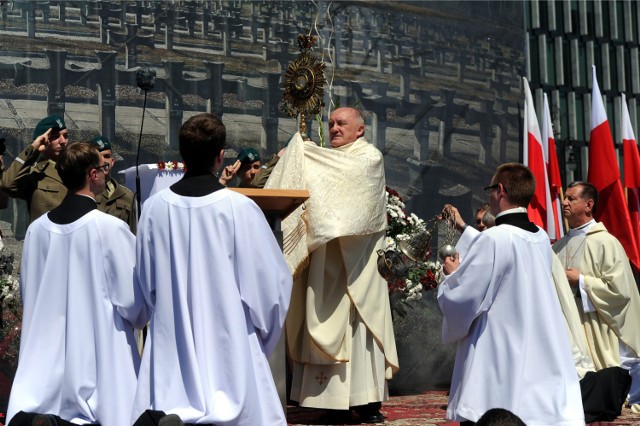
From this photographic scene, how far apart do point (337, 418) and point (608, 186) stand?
6.26m

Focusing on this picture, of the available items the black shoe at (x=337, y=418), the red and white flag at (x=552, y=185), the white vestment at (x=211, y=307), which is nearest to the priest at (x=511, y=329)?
the white vestment at (x=211, y=307)

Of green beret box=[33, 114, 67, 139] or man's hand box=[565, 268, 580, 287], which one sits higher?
green beret box=[33, 114, 67, 139]

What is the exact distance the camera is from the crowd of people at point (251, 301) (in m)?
5.73

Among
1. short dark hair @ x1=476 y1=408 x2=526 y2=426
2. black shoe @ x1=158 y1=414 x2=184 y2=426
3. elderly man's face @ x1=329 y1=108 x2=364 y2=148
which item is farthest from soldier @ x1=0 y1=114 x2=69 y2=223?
short dark hair @ x1=476 y1=408 x2=526 y2=426

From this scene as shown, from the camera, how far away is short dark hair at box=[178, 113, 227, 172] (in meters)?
5.85

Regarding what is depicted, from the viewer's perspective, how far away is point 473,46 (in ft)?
43.2

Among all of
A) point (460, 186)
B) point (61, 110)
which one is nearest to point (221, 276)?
point (61, 110)

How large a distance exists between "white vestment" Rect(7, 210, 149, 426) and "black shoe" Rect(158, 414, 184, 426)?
2.39 ft

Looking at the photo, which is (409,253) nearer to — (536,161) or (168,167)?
(168,167)

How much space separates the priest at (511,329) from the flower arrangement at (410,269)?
12.4ft

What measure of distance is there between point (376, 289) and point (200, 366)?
3.51 m

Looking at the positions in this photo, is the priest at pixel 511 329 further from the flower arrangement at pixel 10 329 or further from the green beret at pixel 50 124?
the flower arrangement at pixel 10 329

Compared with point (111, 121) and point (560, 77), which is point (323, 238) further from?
point (560, 77)

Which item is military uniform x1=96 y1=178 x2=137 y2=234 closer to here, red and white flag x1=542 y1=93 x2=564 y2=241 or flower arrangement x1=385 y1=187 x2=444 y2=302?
flower arrangement x1=385 y1=187 x2=444 y2=302
